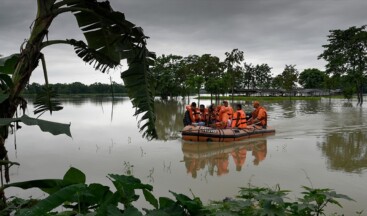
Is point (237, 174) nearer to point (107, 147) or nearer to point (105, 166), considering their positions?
point (105, 166)

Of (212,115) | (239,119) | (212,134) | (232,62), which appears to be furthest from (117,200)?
(232,62)

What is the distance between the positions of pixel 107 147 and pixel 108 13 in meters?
9.91

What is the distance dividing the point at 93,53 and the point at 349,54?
149ft

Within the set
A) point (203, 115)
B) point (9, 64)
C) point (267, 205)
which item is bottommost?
point (203, 115)

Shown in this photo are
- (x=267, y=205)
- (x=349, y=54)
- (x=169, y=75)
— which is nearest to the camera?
(x=267, y=205)

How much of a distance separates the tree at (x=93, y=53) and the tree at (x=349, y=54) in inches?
1713

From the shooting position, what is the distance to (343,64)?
144 feet

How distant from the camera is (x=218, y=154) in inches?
442

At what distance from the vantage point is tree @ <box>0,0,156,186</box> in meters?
2.53

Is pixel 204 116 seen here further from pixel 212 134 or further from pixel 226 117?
pixel 212 134

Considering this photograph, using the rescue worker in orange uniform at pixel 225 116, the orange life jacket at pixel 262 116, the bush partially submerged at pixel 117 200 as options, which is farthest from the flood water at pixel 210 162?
the bush partially submerged at pixel 117 200

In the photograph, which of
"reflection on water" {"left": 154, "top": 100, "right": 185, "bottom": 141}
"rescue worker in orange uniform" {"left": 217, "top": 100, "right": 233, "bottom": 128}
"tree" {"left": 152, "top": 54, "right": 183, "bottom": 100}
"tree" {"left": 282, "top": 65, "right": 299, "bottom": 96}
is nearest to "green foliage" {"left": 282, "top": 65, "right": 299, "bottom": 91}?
"tree" {"left": 282, "top": 65, "right": 299, "bottom": 96}

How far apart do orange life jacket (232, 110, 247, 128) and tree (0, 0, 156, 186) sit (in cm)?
1110

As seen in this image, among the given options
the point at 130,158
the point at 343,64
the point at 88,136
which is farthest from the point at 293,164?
the point at 343,64
